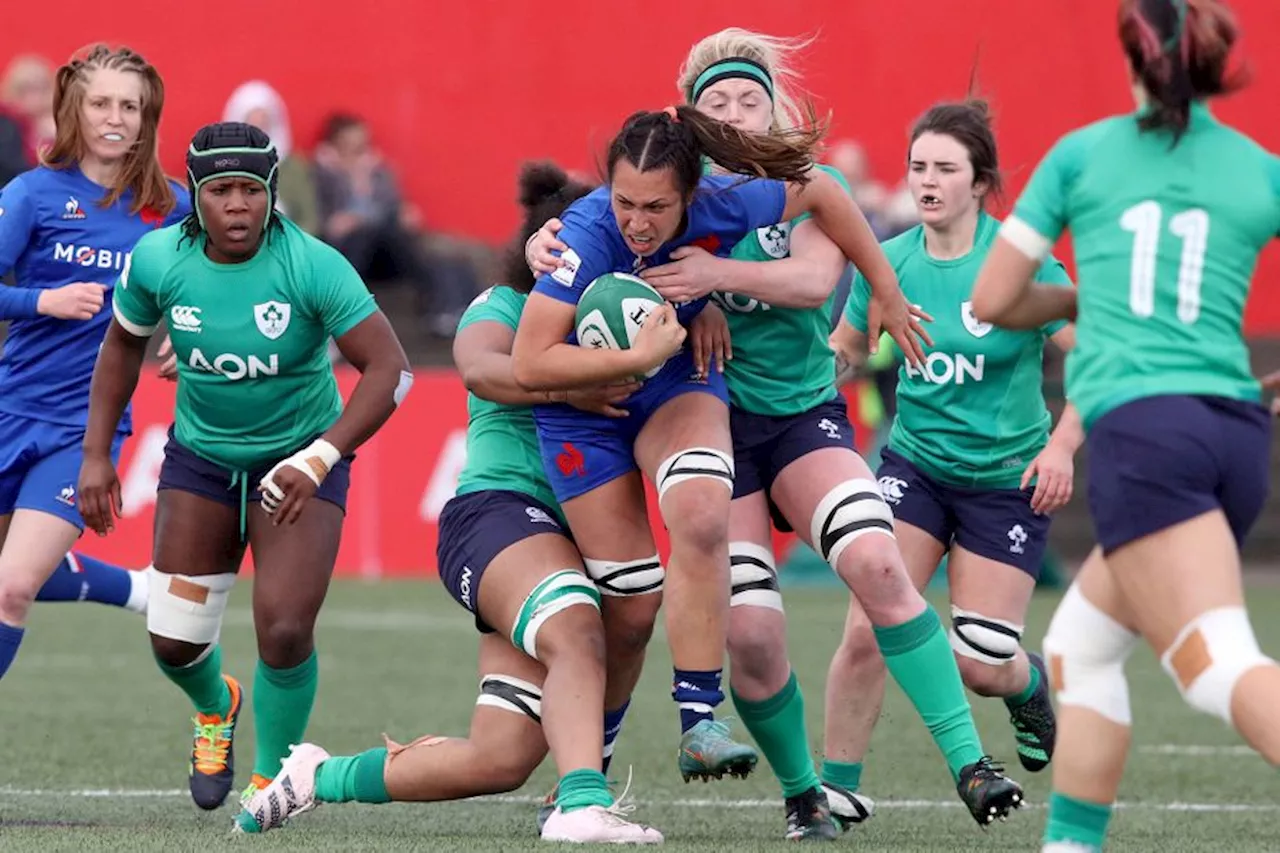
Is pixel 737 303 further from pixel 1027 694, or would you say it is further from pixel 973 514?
pixel 1027 694

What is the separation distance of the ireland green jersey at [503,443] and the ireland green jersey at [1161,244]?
2071mm

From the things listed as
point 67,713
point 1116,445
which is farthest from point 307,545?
point 67,713

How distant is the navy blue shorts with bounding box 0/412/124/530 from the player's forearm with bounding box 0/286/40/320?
41cm

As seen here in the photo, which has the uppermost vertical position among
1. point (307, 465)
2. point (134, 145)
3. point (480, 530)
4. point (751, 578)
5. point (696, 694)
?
point (134, 145)

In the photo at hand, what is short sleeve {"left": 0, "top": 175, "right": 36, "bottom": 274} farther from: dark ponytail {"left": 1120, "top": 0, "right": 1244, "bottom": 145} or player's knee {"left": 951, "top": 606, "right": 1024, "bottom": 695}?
dark ponytail {"left": 1120, "top": 0, "right": 1244, "bottom": 145}

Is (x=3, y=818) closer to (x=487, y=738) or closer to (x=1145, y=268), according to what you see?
(x=487, y=738)

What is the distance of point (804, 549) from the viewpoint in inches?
607

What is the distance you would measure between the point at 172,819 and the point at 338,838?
2.99ft

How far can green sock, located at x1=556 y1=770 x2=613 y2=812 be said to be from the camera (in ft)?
18.0

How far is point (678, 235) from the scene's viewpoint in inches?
230

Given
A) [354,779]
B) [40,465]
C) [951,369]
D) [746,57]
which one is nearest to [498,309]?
[746,57]

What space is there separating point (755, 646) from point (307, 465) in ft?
4.44

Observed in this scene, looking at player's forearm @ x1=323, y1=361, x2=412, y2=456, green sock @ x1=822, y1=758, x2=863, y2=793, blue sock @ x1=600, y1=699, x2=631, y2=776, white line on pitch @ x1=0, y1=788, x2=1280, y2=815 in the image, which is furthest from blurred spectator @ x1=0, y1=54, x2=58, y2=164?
green sock @ x1=822, y1=758, x2=863, y2=793

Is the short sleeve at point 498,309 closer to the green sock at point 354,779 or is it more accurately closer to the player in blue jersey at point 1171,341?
the green sock at point 354,779
